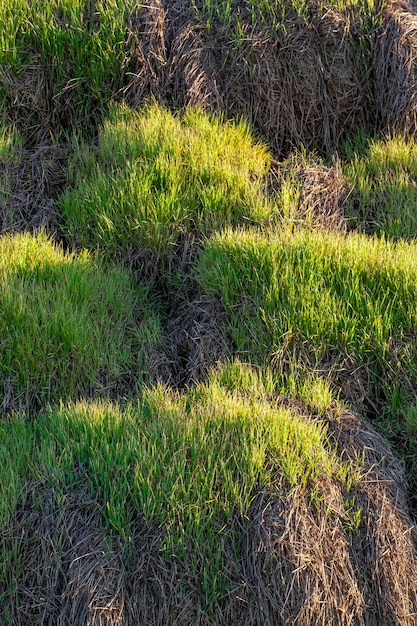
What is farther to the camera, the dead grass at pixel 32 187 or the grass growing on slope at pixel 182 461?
the dead grass at pixel 32 187

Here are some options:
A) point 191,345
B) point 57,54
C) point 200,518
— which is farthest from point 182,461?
point 57,54

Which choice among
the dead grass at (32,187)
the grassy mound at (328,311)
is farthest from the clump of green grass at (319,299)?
the dead grass at (32,187)

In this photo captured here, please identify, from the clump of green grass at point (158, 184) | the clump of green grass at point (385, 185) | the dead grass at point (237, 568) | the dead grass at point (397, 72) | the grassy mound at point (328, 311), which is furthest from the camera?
the dead grass at point (397, 72)

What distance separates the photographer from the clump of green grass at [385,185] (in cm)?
417

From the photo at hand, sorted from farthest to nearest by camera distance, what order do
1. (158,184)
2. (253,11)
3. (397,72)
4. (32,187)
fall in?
(397,72) → (253,11) → (32,187) → (158,184)

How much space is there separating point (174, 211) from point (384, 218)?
3.68ft

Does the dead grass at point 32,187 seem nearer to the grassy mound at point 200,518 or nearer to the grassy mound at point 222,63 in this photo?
the grassy mound at point 222,63

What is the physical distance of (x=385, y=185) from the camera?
435 centimetres

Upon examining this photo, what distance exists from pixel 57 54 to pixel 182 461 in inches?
97.3

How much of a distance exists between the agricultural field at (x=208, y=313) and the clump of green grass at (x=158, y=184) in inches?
0.4

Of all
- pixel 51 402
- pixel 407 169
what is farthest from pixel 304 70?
pixel 51 402

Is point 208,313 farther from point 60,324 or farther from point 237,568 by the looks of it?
point 237,568

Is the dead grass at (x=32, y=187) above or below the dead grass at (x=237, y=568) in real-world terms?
above

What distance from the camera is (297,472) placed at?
2.94 meters
